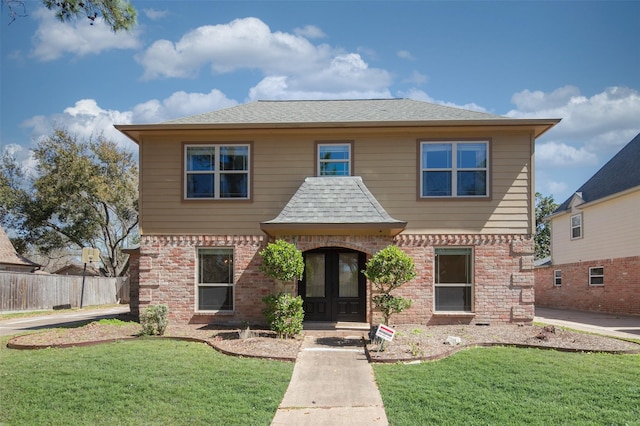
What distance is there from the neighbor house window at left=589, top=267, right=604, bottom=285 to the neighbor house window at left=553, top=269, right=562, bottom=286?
10.2ft

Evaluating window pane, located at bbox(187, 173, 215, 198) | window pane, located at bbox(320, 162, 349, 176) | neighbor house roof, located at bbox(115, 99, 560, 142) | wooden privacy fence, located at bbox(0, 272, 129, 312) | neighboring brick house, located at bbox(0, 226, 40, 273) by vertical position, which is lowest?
wooden privacy fence, located at bbox(0, 272, 129, 312)

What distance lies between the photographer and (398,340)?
35.7ft

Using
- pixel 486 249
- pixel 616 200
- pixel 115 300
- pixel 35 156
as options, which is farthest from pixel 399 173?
pixel 35 156

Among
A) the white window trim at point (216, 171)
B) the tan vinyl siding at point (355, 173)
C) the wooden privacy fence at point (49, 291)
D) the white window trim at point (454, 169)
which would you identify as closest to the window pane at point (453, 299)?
the tan vinyl siding at point (355, 173)

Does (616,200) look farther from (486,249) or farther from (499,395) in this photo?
(499,395)

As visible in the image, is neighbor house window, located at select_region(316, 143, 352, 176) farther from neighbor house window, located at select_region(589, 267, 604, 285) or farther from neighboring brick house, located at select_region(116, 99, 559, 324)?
neighbor house window, located at select_region(589, 267, 604, 285)

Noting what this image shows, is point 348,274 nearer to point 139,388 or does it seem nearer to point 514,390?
point 514,390

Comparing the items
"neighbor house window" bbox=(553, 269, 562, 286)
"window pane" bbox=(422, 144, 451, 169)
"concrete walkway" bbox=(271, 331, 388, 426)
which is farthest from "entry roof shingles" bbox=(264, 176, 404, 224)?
"neighbor house window" bbox=(553, 269, 562, 286)

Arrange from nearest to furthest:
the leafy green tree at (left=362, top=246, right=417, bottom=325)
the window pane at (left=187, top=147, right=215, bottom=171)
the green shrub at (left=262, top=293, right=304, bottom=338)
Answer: the leafy green tree at (left=362, top=246, right=417, bottom=325) → the green shrub at (left=262, top=293, right=304, bottom=338) → the window pane at (left=187, top=147, right=215, bottom=171)

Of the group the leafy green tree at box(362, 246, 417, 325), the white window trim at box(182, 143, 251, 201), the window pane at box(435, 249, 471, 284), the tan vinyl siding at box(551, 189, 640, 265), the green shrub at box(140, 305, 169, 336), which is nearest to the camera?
the leafy green tree at box(362, 246, 417, 325)

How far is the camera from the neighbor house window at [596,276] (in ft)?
70.0

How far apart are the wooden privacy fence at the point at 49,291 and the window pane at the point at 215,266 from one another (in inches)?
498

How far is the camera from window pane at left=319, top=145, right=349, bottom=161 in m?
14.1

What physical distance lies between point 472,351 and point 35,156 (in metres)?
30.2
